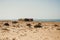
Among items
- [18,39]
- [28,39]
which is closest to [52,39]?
[28,39]

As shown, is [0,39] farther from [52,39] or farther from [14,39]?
[52,39]

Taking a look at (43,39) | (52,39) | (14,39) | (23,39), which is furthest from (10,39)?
(52,39)

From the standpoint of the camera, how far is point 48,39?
1256 cm

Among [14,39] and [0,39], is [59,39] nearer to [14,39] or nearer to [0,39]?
[14,39]

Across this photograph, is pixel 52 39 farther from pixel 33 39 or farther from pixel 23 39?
pixel 23 39

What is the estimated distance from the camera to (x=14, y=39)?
1220 centimetres

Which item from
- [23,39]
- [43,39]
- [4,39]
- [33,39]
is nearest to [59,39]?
[43,39]

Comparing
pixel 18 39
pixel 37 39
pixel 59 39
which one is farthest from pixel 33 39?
pixel 59 39

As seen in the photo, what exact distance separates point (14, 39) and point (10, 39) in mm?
380

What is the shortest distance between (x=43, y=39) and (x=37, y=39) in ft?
1.95

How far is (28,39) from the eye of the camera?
12.4 meters

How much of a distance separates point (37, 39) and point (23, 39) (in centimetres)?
132

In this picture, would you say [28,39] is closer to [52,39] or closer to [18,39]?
[18,39]

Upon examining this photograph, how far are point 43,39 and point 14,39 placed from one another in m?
2.75
